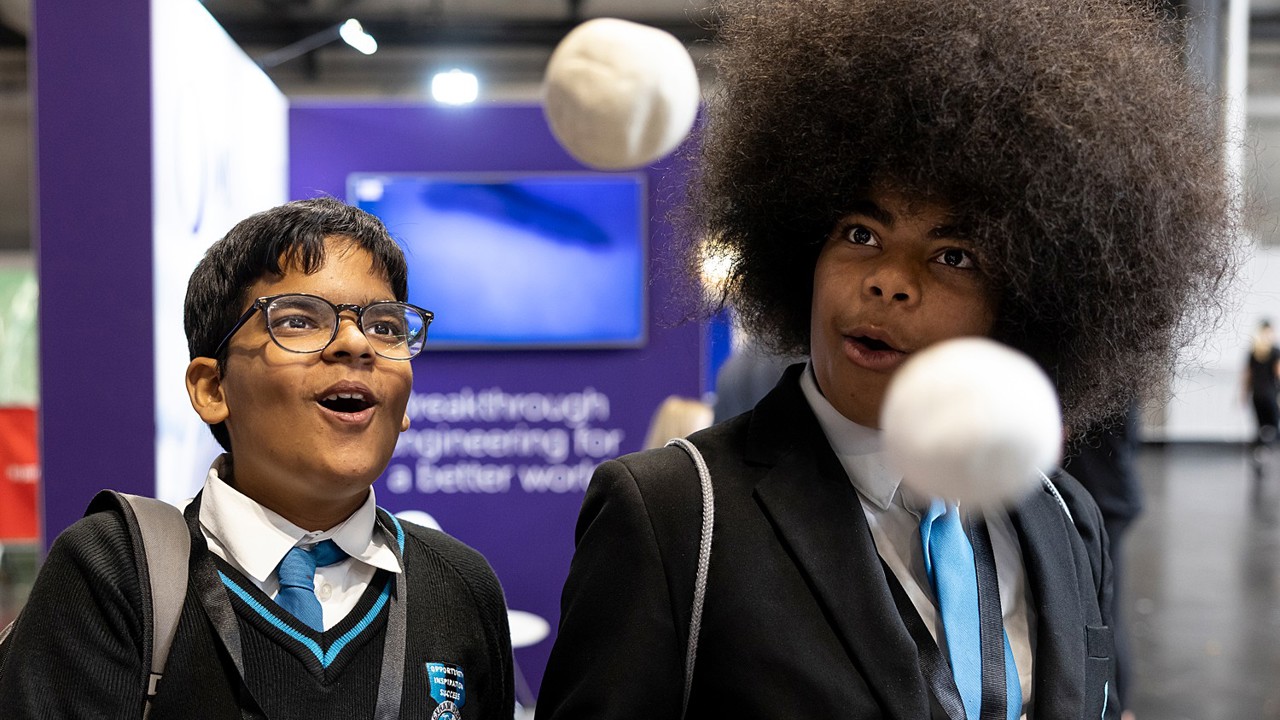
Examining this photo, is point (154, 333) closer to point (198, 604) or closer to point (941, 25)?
point (198, 604)

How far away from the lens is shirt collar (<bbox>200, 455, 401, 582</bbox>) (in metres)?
1.41

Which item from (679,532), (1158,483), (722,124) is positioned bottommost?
(1158,483)

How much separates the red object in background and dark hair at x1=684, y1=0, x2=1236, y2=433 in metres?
6.19

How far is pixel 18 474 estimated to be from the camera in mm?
6648

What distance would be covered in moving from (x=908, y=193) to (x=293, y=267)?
765mm

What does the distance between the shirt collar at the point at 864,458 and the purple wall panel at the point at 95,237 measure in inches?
89.2

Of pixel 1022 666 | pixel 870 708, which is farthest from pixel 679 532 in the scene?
pixel 1022 666

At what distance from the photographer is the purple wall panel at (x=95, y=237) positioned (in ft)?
9.88

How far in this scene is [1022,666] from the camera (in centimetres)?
136

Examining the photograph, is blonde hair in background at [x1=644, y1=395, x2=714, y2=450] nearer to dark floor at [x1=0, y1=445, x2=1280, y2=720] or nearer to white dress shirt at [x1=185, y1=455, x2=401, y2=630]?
dark floor at [x1=0, y1=445, x2=1280, y2=720]

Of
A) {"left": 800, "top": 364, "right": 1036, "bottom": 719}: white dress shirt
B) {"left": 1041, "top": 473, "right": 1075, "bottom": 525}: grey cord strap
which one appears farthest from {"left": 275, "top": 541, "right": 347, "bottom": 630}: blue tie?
{"left": 1041, "top": 473, "right": 1075, "bottom": 525}: grey cord strap

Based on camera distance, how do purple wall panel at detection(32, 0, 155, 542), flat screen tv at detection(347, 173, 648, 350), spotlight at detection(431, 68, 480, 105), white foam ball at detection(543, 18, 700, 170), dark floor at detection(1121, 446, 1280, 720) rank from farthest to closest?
1. spotlight at detection(431, 68, 480, 105)
2. dark floor at detection(1121, 446, 1280, 720)
3. flat screen tv at detection(347, 173, 648, 350)
4. purple wall panel at detection(32, 0, 155, 542)
5. white foam ball at detection(543, 18, 700, 170)

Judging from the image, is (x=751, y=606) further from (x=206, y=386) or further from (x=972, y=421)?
(x=206, y=386)

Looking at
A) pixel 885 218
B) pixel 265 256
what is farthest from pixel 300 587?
pixel 885 218
